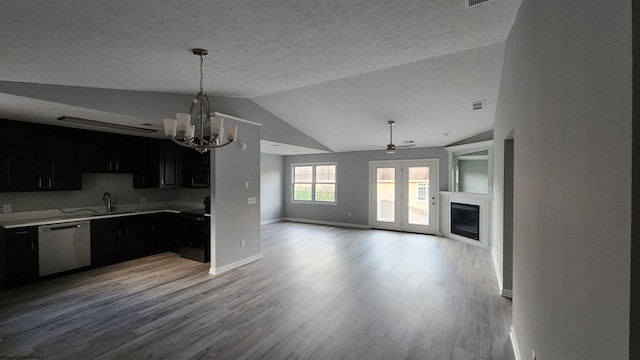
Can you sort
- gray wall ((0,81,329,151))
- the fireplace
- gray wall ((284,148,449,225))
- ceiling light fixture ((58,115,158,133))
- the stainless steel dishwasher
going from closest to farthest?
1. gray wall ((0,81,329,151))
2. ceiling light fixture ((58,115,158,133))
3. the stainless steel dishwasher
4. the fireplace
5. gray wall ((284,148,449,225))

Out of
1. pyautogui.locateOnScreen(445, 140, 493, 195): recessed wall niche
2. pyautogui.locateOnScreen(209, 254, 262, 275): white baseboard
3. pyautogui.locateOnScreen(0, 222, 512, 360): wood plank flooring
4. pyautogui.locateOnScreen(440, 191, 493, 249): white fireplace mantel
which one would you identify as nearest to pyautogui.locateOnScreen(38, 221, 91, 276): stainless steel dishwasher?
pyautogui.locateOnScreen(0, 222, 512, 360): wood plank flooring

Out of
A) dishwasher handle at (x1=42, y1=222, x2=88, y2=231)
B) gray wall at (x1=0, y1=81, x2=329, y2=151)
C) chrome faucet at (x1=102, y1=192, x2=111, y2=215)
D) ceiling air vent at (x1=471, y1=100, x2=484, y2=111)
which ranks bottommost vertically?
dishwasher handle at (x1=42, y1=222, x2=88, y2=231)

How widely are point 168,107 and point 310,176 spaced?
5825 mm

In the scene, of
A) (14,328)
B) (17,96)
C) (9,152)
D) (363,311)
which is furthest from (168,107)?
(363,311)

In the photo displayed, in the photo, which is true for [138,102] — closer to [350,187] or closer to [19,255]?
[19,255]

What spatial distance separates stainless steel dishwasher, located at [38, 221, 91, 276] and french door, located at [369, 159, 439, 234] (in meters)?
6.63

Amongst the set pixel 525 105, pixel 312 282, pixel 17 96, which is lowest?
pixel 312 282

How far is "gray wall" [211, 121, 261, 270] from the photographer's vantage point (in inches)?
176

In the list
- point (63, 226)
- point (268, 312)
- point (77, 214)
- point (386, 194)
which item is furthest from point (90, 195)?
point (386, 194)

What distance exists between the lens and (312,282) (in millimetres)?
4113

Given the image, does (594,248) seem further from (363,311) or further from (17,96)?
(17,96)

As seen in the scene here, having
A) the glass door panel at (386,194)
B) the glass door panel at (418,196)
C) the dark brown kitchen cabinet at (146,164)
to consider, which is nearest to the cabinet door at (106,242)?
the dark brown kitchen cabinet at (146,164)

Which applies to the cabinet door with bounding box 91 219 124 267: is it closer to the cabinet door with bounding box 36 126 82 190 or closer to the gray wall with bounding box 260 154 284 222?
the cabinet door with bounding box 36 126 82 190

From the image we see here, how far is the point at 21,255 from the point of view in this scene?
3.90 m
